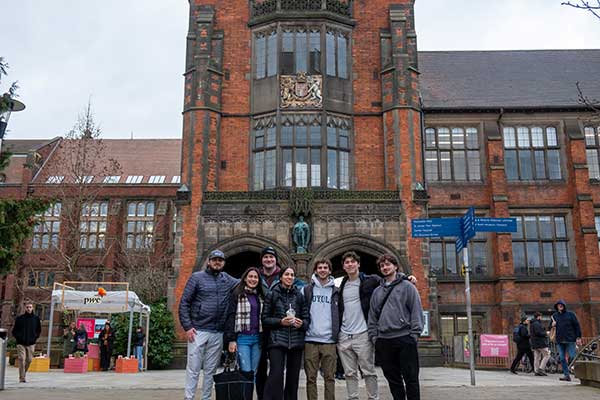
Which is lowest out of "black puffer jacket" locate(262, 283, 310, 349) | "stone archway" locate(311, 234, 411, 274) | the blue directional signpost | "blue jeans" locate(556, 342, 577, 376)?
"blue jeans" locate(556, 342, 577, 376)

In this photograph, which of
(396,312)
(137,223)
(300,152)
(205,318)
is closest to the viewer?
(396,312)

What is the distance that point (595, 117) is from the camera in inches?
421

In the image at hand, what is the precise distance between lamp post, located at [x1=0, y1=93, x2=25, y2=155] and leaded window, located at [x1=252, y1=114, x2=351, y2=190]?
11287mm

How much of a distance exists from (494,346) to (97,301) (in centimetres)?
1254

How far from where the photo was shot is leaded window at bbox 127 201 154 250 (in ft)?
143

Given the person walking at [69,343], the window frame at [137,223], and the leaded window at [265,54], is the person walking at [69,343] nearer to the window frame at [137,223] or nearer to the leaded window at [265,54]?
the leaded window at [265,54]

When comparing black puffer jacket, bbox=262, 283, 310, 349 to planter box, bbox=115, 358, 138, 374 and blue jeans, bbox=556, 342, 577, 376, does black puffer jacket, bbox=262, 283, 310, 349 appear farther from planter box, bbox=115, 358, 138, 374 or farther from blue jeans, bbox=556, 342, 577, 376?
planter box, bbox=115, 358, 138, 374

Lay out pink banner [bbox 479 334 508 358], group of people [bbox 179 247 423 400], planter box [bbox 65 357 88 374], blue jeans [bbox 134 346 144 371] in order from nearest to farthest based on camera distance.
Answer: group of people [bbox 179 247 423 400]
planter box [bbox 65 357 88 374]
blue jeans [bbox 134 346 144 371]
pink banner [bbox 479 334 508 358]

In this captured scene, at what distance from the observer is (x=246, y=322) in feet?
23.6

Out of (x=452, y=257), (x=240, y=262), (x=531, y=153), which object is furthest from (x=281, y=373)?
(x=531, y=153)

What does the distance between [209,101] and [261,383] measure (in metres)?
16.6

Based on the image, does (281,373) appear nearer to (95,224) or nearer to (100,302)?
(100,302)

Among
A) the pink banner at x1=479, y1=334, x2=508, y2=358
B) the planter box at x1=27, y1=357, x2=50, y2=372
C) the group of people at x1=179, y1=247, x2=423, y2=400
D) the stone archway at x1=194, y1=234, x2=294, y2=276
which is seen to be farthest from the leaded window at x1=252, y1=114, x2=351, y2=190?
the group of people at x1=179, y1=247, x2=423, y2=400

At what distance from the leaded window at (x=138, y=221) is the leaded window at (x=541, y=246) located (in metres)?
25.8
